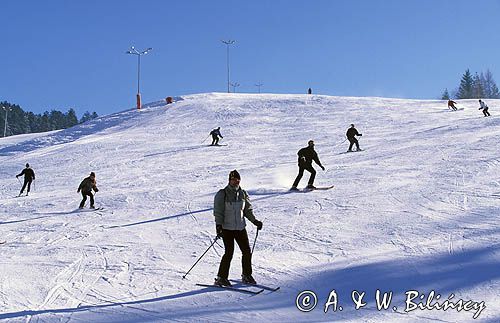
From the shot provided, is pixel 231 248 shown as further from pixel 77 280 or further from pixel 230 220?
pixel 77 280

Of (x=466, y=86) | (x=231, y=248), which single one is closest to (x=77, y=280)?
(x=231, y=248)

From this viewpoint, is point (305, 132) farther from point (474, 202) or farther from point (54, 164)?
point (474, 202)

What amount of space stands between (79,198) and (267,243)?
9726mm

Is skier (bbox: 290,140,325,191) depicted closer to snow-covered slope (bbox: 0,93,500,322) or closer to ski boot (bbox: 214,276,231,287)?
snow-covered slope (bbox: 0,93,500,322)

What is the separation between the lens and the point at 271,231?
36.1ft

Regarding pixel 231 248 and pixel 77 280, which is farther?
pixel 77 280

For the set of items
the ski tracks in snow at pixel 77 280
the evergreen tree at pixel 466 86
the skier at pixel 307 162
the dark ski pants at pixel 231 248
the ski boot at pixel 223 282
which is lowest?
the ski tracks in snow at pixel 77 280

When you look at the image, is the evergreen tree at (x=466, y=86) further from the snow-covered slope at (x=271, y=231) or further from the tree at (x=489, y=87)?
the snow-covered slope at (x=271, y=231)

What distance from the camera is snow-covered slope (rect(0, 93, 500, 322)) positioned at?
6.74 metres

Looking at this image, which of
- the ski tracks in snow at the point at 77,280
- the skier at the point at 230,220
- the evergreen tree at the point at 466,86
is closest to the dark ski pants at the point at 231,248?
the skier at the point at 230,220

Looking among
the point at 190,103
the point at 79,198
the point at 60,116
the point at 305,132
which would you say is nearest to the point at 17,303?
the point at 79,198

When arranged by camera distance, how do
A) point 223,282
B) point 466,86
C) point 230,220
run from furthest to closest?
point 466,86
point 223,282
point 230,220

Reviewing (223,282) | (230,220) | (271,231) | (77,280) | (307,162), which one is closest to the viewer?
(230,220)

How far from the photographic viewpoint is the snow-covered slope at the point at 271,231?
22.1ft
